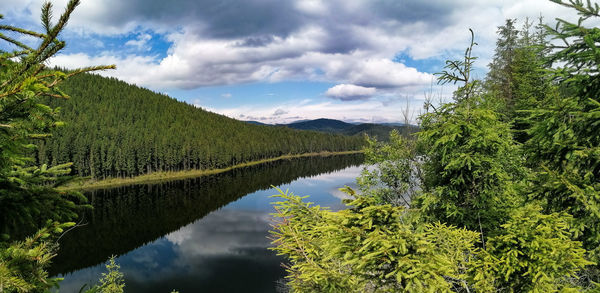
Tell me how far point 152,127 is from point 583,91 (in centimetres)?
16645

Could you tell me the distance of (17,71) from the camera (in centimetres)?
357

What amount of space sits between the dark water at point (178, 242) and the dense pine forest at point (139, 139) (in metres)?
16.6

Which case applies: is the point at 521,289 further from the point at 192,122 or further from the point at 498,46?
the point at 192,122

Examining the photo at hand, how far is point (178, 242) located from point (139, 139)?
81031 mm

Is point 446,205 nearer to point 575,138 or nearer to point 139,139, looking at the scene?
point 575,138

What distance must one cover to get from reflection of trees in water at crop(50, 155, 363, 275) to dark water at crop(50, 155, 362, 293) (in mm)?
156

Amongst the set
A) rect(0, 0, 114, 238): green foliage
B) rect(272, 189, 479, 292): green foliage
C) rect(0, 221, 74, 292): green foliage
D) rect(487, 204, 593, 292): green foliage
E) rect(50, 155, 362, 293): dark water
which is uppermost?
rect(0, 0, 114, 238): green foliage

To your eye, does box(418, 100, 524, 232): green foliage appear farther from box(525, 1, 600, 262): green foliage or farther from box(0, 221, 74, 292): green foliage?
box(0, 221, 74, 292): green foliage

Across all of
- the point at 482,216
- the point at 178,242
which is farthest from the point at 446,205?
the point at 178,242

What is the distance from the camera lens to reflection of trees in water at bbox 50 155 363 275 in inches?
1781

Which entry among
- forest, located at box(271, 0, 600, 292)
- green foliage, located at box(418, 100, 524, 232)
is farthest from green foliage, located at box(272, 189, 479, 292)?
green foliage, located at box(418, 100, 524, 232)

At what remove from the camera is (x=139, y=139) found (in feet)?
378

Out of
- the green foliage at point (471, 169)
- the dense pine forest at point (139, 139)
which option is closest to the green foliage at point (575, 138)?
the green foliage at point (471, 169)

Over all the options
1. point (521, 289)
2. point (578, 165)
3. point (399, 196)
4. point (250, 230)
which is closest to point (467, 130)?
point (578, 165)
